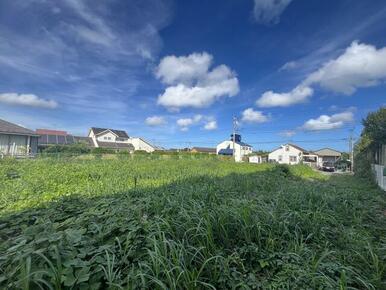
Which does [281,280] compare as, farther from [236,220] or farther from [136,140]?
[136,140]

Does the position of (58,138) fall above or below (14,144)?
above

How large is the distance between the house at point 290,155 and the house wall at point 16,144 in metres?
48.7

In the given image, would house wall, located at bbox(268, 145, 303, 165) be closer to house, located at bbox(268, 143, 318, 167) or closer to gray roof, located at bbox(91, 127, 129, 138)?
house, located at bbox(268, 143, 318, 167)

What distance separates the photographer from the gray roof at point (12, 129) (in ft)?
74.6

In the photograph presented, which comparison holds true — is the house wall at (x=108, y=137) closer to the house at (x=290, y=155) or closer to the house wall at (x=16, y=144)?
the house wall at (x=16, y=144)

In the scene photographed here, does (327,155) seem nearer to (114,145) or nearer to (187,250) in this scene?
(114,145)

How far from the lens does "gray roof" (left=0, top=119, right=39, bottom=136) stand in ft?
74.6

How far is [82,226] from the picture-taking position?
2797mm

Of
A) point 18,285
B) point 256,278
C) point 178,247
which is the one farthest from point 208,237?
point 18,285

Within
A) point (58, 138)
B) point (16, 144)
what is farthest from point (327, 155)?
point (16, 144)

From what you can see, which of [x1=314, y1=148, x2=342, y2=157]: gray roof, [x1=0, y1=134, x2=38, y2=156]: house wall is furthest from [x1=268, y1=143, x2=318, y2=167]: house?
[x1=0, y1=134, x2=38, y2=156]: house wall

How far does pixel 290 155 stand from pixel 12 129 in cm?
5374

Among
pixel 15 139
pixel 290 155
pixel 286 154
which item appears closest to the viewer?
pixel 15 139

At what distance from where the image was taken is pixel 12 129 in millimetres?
23531
